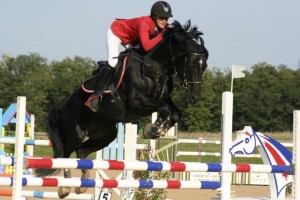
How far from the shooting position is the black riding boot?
668 centimetres

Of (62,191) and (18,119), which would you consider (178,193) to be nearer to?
(62,191)

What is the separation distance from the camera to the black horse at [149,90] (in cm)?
611

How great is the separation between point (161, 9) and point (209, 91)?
44.4 m

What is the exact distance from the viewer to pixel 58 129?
24.4 ft

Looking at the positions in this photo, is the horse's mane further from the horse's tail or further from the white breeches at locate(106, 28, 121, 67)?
the horse's tail

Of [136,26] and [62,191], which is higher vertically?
[136,26]

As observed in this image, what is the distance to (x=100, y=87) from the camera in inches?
264

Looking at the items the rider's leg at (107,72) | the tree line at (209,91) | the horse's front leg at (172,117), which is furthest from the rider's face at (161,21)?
the tree line at (209,91)

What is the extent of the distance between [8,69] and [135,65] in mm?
51000

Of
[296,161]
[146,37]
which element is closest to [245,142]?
[146,37]

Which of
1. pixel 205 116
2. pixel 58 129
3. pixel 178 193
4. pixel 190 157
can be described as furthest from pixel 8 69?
pixel 58 129

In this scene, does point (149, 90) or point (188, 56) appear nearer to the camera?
point (188, 56)

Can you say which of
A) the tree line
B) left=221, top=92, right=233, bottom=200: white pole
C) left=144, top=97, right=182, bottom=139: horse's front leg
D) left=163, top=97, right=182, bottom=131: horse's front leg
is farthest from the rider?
the tree line

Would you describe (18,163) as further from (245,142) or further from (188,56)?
(245,142)
